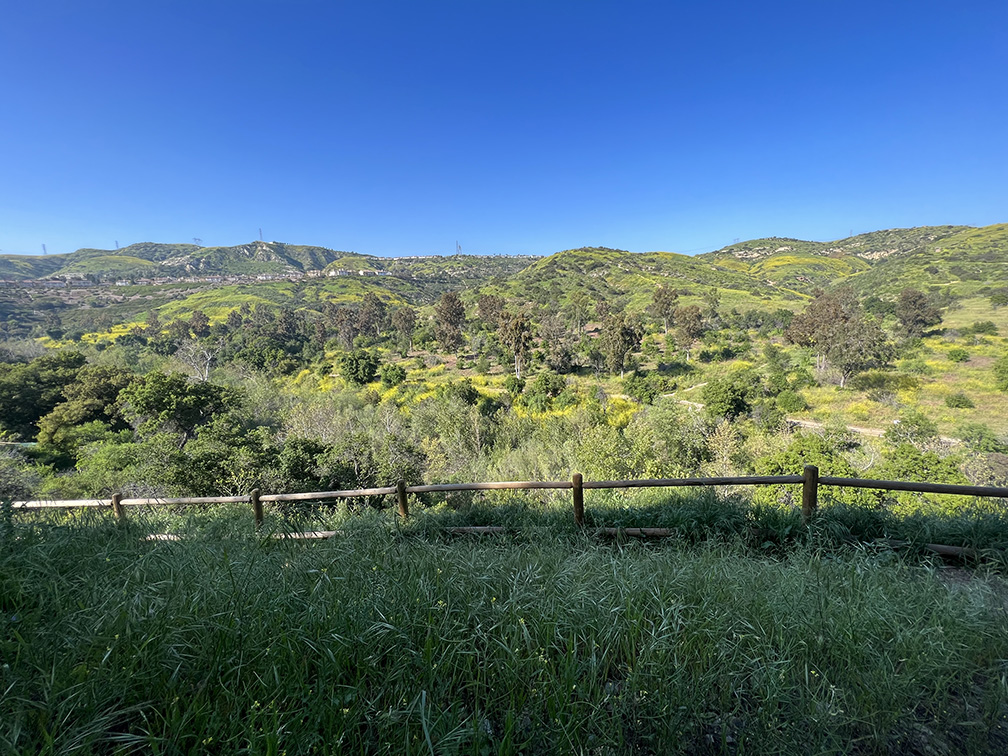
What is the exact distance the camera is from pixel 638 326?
133 ft

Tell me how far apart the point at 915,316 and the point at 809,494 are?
49.7 meters

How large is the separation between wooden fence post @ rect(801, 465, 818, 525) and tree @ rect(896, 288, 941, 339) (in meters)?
46.8

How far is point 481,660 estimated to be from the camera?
2107 millimetres

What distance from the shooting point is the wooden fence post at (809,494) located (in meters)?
4.21

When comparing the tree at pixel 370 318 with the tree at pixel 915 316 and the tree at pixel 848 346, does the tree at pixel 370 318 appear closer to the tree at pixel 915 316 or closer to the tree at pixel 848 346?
the tree at pixel 848 346

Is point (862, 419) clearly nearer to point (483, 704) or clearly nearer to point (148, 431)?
point (483, 704)

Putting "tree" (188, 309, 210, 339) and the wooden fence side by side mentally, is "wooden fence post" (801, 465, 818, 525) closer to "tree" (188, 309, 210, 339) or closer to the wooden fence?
the wooden fence

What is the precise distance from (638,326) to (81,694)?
42.2 meters

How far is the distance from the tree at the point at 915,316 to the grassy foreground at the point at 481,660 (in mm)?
49113

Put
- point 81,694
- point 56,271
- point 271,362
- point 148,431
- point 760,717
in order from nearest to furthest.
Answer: point 81,694, point 760,717, point 148,431, point 271,362, point 56,271

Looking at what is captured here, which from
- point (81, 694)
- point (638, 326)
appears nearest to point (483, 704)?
point (81, 694)

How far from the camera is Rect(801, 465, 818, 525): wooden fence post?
421cm

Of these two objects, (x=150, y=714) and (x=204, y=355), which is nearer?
(x=150, y=714)


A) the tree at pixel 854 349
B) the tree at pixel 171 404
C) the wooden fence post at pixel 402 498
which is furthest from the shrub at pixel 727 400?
the tree at pixel 171 404
